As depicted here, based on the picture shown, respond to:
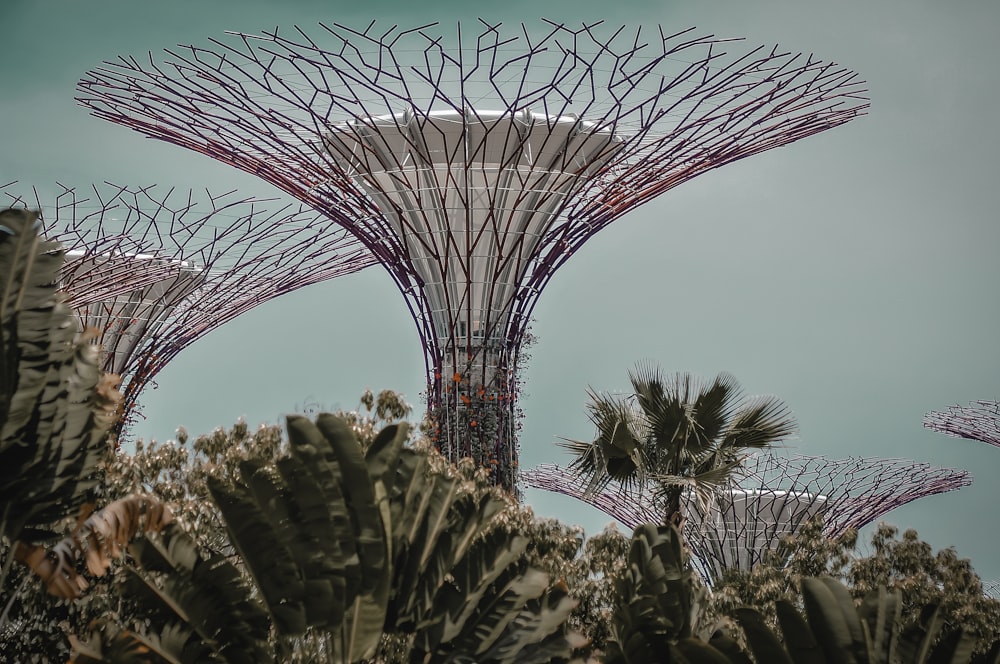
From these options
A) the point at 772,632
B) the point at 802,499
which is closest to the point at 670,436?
the point at 772,632

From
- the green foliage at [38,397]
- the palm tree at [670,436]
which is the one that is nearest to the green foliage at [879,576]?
the palm tree at [670,436]

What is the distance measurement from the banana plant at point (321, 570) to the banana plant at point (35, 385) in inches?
43.0

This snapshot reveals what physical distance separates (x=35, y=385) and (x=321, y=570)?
2488 millimetres

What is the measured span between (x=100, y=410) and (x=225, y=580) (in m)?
Answer: 1.58

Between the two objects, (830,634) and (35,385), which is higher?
A: (35,385)

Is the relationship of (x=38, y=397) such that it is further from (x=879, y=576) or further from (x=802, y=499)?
(x=802, y=499)

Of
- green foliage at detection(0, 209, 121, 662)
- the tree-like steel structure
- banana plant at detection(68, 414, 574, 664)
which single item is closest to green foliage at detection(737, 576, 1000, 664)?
banana plant at detection(68, 414, 574, 664)

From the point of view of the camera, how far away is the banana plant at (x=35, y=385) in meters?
7.43

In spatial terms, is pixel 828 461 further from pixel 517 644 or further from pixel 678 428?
pixel 517 644

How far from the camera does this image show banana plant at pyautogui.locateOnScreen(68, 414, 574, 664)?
866 centimetres

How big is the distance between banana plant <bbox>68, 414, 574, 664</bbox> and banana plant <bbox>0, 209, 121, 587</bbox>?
1.09 meters

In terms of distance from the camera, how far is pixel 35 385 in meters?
7.52

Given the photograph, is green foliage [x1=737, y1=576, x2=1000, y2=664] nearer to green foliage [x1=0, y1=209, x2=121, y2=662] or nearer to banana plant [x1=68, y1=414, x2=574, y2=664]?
banana plant [x1=68, y1=414, x2=574, y2=664]

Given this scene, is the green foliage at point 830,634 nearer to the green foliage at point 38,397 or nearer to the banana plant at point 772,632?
the banana plant at point 772,632
